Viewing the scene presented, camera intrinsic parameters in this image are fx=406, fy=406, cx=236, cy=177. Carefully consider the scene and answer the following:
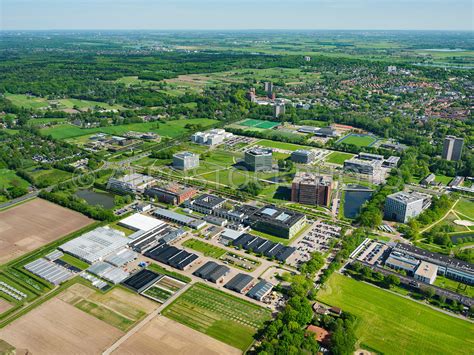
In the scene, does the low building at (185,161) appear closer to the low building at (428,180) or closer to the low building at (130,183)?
the low building at (130,183)

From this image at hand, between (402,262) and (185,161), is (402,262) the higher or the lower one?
the lower one

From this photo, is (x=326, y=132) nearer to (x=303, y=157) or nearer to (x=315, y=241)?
(x=303, y=157)

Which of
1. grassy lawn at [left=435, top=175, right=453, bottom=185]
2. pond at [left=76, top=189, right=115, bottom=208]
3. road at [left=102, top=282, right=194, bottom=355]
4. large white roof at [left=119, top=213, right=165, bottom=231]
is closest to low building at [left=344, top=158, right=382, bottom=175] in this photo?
grassy lawn at [left=435, top=175, right=453, bottom=185]

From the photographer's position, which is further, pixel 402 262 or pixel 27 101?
pixel 27 101

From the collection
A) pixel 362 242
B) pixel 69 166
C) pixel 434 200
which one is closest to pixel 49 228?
pixel 69 166

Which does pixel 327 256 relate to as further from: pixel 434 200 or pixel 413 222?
pixel 434 200

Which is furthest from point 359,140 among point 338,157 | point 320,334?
point 320,334
